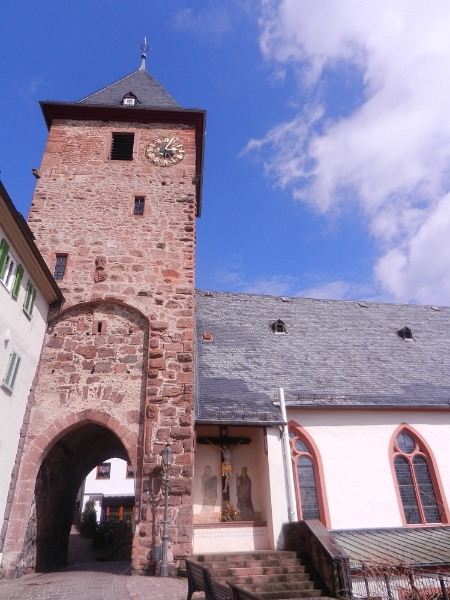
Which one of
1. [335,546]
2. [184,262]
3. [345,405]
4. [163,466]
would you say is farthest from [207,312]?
[335,546]

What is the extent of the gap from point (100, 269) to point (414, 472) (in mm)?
9879

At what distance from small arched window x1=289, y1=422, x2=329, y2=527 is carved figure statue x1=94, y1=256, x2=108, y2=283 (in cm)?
625

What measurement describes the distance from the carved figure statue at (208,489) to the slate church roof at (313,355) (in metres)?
1.57

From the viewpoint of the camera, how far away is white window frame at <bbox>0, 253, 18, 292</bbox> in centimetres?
859

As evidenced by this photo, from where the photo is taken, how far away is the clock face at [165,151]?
45.8ft

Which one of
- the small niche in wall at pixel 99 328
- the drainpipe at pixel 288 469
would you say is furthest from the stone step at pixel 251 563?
the small niche in wall at pixel 99 328

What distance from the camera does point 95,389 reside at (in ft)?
33.4

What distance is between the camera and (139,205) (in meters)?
13.1

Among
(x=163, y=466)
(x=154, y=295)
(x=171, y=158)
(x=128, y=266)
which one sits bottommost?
(x=163, y=466)

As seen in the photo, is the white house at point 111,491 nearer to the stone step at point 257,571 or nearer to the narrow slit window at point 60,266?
the narrow slit window at point 60,266

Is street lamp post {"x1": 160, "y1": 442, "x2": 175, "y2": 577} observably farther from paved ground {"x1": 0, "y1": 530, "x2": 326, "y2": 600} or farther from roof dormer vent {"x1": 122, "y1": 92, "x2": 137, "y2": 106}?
roof dormer vent {"x1": 122, "y1": 92, "x2": 137, "y2": 106}

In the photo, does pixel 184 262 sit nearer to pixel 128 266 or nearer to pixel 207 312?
pixel 128 266

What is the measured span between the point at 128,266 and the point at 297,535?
7517 millimetres

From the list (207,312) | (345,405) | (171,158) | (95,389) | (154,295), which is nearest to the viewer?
(95,389)
